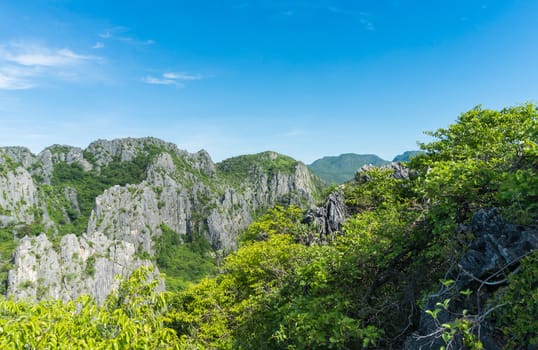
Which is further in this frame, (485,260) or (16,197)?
(16,197)

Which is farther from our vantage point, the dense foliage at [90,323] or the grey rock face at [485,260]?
the dense foliage at [90,323]

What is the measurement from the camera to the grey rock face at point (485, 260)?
533cm

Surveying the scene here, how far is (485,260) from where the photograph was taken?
231 inches

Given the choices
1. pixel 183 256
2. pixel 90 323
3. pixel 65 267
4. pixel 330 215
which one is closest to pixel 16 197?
pixel 65 267

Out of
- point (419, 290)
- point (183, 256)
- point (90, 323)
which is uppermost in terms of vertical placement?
point (419, 290)

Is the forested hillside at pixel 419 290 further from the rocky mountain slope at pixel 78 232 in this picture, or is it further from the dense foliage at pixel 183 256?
the dense foliage at pixel 183 256

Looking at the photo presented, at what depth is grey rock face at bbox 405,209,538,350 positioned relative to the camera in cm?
533

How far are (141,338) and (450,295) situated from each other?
232 inches

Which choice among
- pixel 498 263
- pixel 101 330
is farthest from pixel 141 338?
pixel 498 263

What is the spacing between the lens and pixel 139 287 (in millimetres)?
7719

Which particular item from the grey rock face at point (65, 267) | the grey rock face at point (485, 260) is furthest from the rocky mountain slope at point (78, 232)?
the grey rock face at point (485, 260)

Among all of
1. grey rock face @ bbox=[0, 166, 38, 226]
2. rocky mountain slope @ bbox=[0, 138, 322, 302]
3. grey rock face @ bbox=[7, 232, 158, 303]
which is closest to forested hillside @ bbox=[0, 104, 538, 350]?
rocky mountain slope @ bbox=[0, 138, 322, 302]

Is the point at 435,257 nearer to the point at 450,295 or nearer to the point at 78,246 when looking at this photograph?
the point at 450,295

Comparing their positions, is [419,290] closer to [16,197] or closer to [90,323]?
[90,323]
